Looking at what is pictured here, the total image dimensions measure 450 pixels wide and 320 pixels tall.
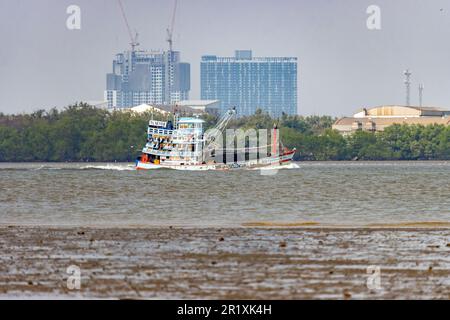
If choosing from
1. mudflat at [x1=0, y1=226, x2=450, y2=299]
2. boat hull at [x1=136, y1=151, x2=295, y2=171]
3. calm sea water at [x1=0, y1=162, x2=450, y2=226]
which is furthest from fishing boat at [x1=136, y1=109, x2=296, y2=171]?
mudflat at [x1=0, y1=226, x2=450, y2=299]

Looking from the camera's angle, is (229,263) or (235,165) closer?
(229,263)

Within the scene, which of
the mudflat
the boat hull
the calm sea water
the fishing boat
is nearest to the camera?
the mudflat

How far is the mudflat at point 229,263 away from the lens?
2606 cm

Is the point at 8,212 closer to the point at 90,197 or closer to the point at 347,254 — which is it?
the point at 90,197

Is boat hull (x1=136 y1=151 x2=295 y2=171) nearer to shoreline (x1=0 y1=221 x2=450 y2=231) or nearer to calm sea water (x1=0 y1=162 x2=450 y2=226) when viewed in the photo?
calm sea water (x1=0 y1=162 x2=450 y2=226)

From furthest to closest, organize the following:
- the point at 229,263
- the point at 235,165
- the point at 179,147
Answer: the point at 235,165 < the point at 179,147 < the point at 229,263

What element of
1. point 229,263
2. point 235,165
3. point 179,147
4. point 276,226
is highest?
point 229,263

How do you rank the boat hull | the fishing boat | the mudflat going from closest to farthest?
the mudflat < the fishing boat < the boat hull

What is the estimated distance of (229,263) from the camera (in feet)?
101

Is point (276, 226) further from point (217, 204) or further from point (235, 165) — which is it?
point (235, 165)

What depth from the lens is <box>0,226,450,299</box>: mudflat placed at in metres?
26.1

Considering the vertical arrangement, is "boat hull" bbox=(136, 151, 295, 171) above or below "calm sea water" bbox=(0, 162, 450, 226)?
below

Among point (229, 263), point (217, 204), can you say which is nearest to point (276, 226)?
point (229, 263)
